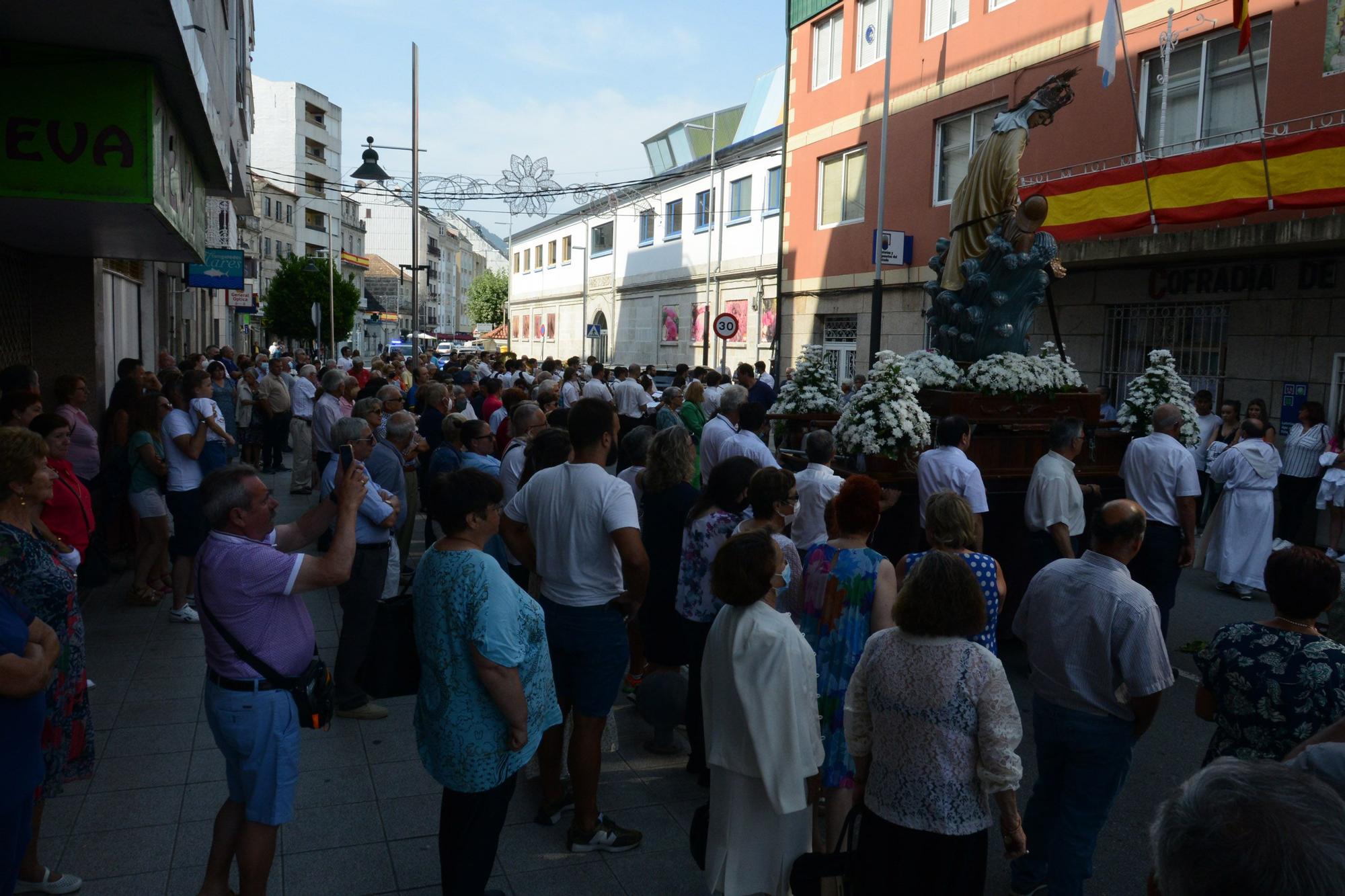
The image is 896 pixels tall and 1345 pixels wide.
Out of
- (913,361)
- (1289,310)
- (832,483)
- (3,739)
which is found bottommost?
(3,739)

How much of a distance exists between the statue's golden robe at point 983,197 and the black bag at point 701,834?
6.93 m

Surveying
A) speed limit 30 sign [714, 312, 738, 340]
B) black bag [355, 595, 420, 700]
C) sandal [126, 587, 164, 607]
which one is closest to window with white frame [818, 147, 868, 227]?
speed limit 30 sign [714, 312, 738, 340]

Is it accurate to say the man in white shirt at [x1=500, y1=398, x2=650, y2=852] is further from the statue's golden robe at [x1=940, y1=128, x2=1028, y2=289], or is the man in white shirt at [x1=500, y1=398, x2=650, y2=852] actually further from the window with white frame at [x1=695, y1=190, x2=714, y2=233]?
the window with white frame at [x1=695, y1=190, x2=714, y2=233]

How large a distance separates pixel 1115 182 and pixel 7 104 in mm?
12032

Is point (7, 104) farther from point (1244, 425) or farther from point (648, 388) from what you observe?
point (648, 388)

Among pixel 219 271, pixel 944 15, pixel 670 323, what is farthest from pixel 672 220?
pixel 219 271

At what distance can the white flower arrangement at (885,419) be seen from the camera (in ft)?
24.0

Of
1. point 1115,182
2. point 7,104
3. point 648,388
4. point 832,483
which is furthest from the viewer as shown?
point 648,388

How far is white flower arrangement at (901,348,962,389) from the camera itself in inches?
326

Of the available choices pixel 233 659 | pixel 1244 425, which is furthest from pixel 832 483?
pixel 1244 425

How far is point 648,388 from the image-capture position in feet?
59.4

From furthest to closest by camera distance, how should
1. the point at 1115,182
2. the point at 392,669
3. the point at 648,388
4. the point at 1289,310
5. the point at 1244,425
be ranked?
the point at 648,388 → the point at 1115,182 → the point at 1289,310 → the point at 1244,425 → the point at 392,669

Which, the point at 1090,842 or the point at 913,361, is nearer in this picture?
the point at 1090,842

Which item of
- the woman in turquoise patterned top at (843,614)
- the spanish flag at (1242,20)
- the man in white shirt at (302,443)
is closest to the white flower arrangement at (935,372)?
the woman in turquoise patterned top at (843,614)
